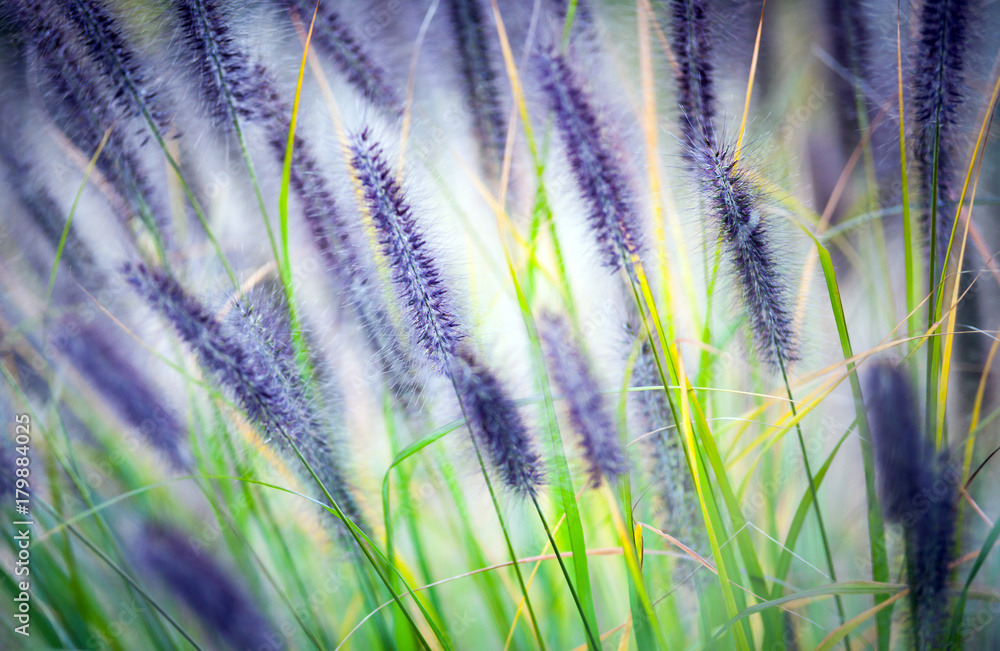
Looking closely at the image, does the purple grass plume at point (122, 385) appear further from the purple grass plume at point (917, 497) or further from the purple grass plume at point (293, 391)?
the purple grass plume at point (917, 497)

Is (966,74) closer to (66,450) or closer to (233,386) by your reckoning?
(233,386)

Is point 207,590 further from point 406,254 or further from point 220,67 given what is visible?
point 220,67

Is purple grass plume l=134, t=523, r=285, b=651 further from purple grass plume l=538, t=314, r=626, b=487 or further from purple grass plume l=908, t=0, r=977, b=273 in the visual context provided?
purple grass plume l=908, t=0, r=977, b=273

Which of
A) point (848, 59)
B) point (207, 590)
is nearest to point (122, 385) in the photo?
point (207, 590)

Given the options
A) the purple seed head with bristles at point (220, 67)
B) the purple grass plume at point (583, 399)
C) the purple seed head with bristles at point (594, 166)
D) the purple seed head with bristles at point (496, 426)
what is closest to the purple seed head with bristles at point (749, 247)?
the purple seed head with bristles at point (594, 166)

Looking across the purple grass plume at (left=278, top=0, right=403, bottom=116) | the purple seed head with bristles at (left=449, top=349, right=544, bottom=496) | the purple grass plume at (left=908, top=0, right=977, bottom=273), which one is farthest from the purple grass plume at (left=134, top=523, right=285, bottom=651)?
the purple grass plume at (left=908, top=0, right=977, bottom=273)

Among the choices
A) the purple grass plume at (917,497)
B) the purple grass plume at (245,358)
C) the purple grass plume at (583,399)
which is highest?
the purple grass plume at (245,358)
